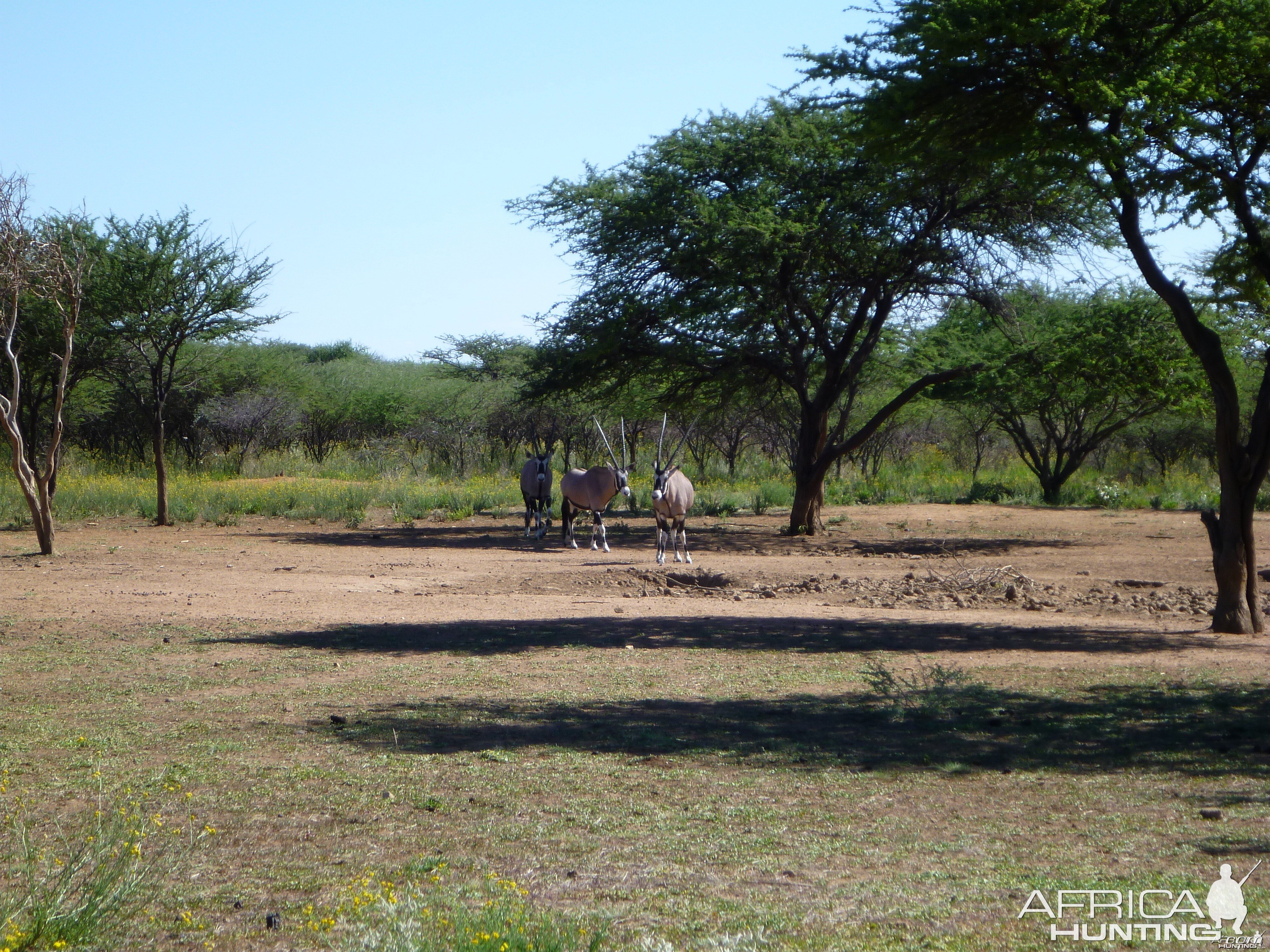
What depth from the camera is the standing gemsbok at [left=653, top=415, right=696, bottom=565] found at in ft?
61.8

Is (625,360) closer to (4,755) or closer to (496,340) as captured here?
(496,340)

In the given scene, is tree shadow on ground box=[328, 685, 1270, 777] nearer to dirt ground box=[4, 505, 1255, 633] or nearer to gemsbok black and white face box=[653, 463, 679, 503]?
dirt ground box=[4, 505, 1255, 633]

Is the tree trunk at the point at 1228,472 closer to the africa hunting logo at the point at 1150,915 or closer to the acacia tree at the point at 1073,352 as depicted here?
the africa hunting logo at the point at 1150,915

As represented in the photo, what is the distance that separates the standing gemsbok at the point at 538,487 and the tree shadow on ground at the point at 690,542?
0.41 meters

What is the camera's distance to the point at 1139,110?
38.4 feet

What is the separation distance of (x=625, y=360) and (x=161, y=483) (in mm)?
10091

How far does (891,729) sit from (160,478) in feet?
68.3

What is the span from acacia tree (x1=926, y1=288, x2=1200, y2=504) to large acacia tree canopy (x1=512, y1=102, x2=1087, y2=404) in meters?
1.91

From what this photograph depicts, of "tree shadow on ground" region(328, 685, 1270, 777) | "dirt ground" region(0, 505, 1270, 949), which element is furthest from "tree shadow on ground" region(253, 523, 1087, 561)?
"tree shadow on ground" region(328, 685, 1270, 777)

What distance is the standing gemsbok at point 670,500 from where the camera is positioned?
18.8 meters

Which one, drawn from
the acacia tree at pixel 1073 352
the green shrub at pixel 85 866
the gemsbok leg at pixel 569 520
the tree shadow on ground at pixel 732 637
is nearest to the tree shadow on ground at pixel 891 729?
the green shrub at pixel 85 866

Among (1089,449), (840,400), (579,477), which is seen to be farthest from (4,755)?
(840,400)

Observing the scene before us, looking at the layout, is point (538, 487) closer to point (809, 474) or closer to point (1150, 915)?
point (809, 474)

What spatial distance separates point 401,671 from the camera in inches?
365
